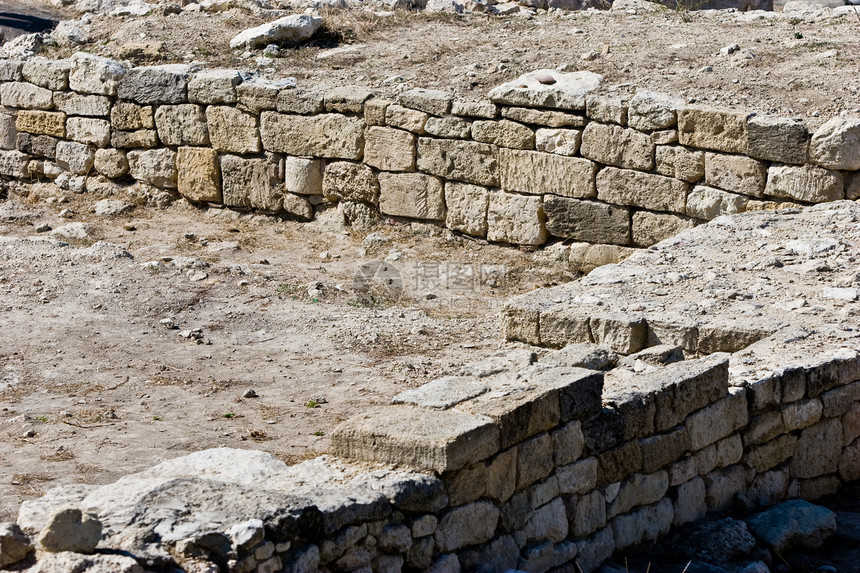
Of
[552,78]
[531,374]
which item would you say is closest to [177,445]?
[531,374]

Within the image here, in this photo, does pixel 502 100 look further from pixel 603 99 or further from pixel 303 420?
pixel 303 420

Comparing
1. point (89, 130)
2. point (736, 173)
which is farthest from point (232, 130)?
point (736, 173)

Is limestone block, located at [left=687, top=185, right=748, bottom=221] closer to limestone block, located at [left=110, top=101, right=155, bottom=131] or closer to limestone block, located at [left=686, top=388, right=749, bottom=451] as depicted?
limestone block, located at [left=686, top=388, right=749, bottom=451]

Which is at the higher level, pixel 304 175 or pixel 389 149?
pixel 389 149

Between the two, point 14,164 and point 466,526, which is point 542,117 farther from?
Answer: point 14,164

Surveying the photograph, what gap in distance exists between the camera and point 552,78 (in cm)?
970

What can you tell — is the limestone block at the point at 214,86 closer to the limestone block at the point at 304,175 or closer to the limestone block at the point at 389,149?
the limestone block at the point at 304,175

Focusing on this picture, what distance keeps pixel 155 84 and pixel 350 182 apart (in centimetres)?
249

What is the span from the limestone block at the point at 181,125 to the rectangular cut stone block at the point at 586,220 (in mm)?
3888

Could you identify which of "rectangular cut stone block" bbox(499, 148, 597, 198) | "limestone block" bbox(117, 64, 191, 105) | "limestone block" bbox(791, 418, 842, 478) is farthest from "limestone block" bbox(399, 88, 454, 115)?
"limestone block" bbox(791, 418, 842, 478)

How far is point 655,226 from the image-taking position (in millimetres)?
9219

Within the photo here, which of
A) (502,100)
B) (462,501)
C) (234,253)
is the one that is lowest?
(234,253)

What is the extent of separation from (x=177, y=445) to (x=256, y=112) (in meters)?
5.67

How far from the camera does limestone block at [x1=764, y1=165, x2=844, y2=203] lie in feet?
27.5
